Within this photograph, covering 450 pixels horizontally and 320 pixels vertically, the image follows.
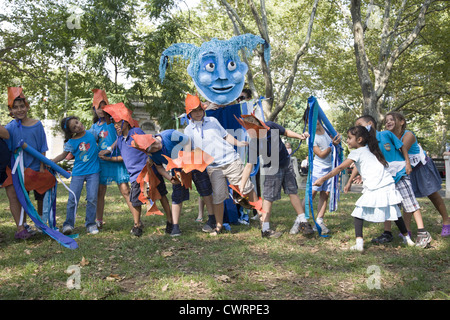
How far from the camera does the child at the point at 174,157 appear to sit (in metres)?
5.06

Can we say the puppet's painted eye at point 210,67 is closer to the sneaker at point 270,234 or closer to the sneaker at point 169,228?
the sneaker at point 169,228

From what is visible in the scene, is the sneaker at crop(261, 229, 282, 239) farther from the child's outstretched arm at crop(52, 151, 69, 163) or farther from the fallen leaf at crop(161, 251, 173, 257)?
the child's outstretched arm at crop(52, 151, 69, 163)

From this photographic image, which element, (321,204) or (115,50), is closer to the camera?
(321,204)

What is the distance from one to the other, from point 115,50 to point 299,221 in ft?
42.8

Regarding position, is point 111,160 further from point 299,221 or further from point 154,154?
point 299,221

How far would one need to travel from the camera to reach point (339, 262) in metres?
4.08

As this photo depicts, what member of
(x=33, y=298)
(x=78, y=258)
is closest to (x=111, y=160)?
(x=78, y=258)

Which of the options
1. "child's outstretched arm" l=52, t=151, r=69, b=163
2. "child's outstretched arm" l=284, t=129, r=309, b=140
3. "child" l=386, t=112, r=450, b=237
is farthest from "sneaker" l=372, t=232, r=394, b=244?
"child's outstretched arm" l=52, t=151, r=69, b=163

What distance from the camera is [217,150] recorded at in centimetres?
527

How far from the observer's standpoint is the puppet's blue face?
5676 mm

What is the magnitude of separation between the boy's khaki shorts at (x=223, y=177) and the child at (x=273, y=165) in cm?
17

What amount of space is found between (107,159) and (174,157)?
1.03 metres

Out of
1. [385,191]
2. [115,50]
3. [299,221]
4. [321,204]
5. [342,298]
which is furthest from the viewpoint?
[115,50]

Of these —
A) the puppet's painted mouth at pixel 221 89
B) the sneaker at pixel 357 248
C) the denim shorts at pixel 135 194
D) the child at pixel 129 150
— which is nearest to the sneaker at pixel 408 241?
the sneaker at pixel 357 248
